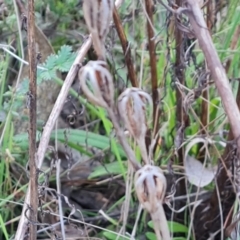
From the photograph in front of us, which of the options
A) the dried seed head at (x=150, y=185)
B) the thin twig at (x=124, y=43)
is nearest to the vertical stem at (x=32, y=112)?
the thin twig at (x=124, y=43)

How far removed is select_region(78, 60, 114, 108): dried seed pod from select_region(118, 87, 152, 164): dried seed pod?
0.04 ft

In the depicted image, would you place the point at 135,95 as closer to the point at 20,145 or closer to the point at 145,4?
the point at 145,4

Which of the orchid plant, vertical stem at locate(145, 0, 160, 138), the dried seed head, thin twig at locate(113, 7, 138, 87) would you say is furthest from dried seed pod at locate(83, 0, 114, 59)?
vertical stem at locate(145, 0, 160, 138)

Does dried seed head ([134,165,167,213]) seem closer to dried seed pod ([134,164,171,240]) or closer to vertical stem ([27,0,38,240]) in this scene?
dried seed pod ([134,164,171,240])

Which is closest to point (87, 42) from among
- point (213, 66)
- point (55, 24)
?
point (213, 66)

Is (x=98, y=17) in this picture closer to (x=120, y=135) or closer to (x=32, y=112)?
(x=120, y=135)

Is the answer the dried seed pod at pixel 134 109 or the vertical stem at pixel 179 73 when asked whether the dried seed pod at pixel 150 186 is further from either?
the vertical stem at pixel 179 73

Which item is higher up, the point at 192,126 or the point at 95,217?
the point at 192,126

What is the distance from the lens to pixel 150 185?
1.51 ft

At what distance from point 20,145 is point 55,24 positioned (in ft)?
1.27

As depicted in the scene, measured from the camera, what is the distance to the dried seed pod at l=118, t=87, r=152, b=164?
0.45m

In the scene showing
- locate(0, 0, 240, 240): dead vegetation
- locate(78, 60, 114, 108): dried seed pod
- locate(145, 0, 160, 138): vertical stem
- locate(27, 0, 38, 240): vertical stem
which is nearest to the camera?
locate(78, 60, 114, 108): dried seed pod

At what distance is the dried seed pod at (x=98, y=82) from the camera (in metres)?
0.43

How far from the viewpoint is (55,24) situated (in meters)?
1.35
